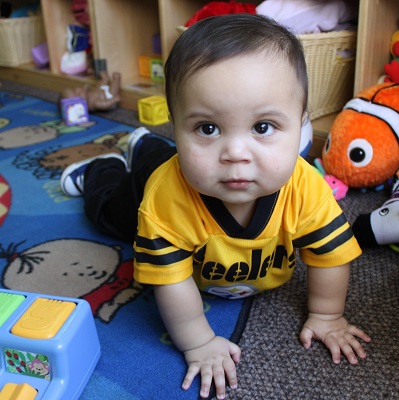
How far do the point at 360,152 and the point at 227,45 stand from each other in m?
0.58

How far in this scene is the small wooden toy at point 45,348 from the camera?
1.73ft

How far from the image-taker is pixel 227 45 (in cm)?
47

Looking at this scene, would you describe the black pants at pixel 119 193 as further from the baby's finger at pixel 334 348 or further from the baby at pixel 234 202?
the baby's finger at pixel 334 348

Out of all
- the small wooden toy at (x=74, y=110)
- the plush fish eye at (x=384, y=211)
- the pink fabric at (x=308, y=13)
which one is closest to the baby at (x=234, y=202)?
the plush fish eye at (x=384, y=211)

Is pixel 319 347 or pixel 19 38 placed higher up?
pixel 19 38

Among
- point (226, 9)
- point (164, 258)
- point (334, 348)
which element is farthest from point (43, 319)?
point (226, 9)

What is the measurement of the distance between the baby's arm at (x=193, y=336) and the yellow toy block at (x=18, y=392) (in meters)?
0.18

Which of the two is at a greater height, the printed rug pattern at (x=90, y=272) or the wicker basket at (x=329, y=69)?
the wicker basket at (x=329, y=69)

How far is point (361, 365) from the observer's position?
593 mm

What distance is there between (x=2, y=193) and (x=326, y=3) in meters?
0.93

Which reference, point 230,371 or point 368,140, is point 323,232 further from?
point 368,140

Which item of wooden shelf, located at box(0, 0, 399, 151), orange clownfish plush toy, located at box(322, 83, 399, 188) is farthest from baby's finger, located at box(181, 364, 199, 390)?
wooden shelf, located at box(0, 0, 399, 151)

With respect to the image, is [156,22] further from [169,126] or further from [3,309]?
[3,309]

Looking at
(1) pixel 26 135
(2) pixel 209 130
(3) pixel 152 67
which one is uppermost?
(2) pixel 209 130
